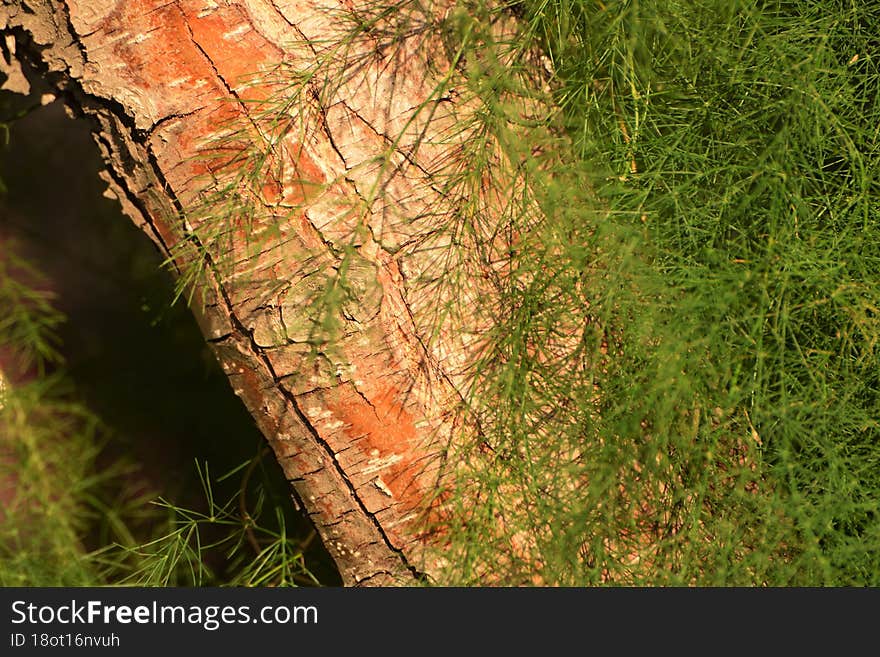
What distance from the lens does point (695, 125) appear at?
0.86m

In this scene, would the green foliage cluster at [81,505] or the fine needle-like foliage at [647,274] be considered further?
the green foliage cluster at [81,505]

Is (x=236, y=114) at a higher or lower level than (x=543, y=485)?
higher

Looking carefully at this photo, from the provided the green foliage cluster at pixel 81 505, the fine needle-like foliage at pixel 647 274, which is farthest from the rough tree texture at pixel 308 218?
the green foliage cluster at pixel 81 505

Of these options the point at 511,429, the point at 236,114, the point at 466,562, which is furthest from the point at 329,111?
the point at 466,562

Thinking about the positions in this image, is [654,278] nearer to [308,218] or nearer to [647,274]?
[647,274]

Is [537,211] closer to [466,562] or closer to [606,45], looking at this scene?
[606,45]

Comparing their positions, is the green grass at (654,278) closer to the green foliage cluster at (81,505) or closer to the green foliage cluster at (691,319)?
the green foliage cluster at (691,319)

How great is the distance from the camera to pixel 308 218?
808 mm

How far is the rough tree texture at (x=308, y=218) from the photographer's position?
2.63 feet

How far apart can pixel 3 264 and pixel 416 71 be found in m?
0.88

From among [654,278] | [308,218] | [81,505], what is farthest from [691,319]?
[81,505]

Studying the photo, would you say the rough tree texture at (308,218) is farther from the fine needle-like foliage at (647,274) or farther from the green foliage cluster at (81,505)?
the green foliage cluster at (81,505)

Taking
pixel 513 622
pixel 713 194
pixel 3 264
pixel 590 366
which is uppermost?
A: pixel 3 264

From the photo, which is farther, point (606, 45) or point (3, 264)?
point (3, 264)
